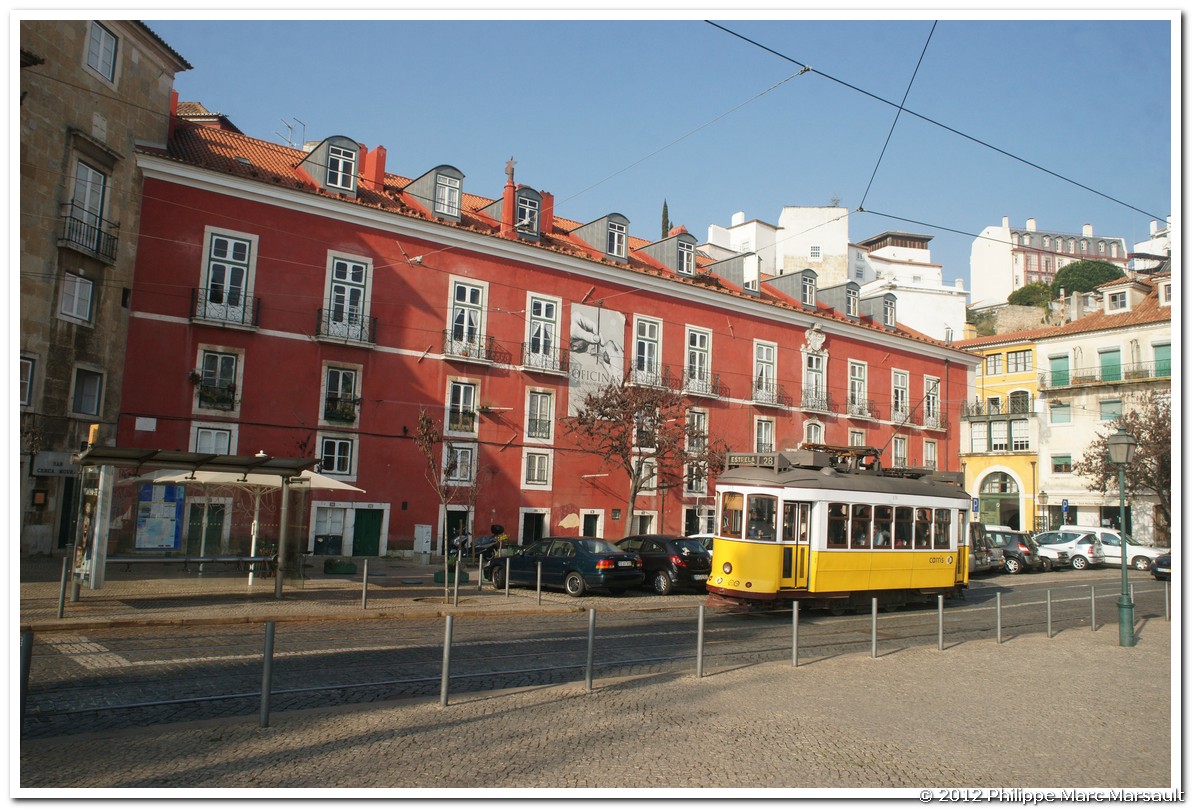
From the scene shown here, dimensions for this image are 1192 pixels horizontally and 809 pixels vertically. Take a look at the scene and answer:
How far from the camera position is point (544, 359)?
33.0 metres

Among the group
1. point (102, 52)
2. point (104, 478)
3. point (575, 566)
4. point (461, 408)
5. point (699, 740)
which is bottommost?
point (699, 740)

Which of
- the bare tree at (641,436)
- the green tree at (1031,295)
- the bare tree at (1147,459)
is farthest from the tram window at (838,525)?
the green tree at (1031,295)

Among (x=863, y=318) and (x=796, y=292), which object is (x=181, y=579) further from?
(x=863, y=318)

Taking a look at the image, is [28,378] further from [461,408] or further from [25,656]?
[25,656]

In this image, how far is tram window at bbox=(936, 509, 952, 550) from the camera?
21281 millimetres

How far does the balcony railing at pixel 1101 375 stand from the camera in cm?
3612

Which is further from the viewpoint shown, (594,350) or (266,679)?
(594,350)

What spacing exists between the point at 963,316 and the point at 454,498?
59.7 metres

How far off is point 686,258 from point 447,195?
38.9ft

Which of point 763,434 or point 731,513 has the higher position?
point 763,434

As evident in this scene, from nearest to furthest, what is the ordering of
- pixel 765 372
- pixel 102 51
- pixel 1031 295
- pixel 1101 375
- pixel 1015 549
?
pixel 102 51 < pixel 1015 549 < pixel 765 372 < pixel 1101 375 < pixel 1031 295

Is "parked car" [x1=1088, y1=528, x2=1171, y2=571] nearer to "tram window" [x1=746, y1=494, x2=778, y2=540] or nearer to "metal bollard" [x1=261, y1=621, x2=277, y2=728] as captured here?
"tram window" [x1=746, y1=494, x2=778, y2=540]

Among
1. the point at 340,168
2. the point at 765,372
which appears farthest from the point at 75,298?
the point at 765,372
